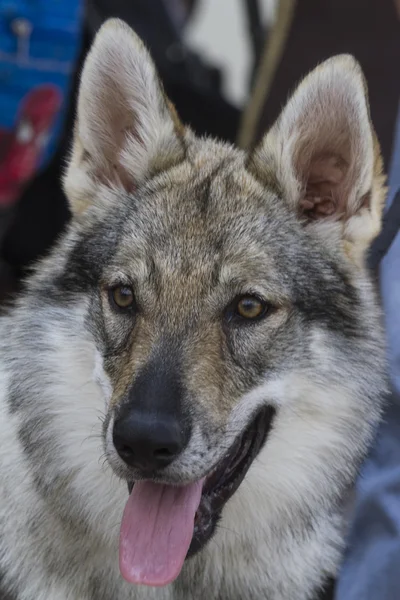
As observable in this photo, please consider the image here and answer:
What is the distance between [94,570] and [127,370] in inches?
23.4

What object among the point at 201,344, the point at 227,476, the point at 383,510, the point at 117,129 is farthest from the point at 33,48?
the point at 383,510

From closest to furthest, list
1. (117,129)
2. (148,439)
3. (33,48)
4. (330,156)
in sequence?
(148,439)
(330,156)
(117,129)
(33,48)

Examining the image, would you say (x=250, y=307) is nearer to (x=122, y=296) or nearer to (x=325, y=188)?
(x=122, y=296)

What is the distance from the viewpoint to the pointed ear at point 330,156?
2199 millimetres

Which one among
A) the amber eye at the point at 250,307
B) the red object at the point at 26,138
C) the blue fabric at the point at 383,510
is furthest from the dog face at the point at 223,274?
the red object at the point at 26,138

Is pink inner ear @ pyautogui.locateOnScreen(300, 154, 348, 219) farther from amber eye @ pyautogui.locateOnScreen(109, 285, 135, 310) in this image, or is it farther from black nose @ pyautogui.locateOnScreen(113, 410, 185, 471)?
→ black nose @ pyautogui.locateOnScreen(113, 410, 185, 471)

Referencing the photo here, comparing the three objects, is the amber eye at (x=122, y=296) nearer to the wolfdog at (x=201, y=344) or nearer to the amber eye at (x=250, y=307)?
the wolfdog at (x=201, y=344)

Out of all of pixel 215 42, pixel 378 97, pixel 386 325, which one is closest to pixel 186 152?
pixel 386 325

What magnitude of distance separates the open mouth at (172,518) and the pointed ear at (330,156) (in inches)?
23.0

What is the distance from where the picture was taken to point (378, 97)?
131 inches

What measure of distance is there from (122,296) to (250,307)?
0.33m

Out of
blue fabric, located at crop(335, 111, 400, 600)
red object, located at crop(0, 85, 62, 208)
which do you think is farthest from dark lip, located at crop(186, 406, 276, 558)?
red object, located at crop(0, 85, 62, 208)

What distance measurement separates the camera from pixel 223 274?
217cm

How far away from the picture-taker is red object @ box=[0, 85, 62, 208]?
146 inches
